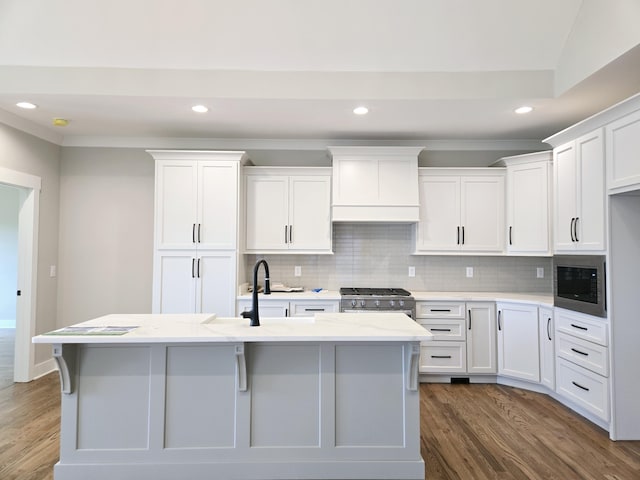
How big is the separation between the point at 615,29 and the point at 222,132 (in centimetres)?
355

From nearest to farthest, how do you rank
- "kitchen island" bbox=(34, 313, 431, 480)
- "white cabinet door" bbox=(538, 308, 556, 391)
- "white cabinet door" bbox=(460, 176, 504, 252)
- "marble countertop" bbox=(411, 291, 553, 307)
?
"kitchen island" bbox=(34, 313, 431, 480), "white cabinet door" bbox=(538, 308, 556, 391), "marble countertop" bbox=(411, 291, 553, 307), "white cabinet door" bbox=(460, 176, 504, 252)

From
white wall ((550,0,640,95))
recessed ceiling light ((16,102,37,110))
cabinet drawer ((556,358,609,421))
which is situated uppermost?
white wall ((550,0,640,95))

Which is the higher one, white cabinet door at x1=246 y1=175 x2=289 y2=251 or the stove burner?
white cabinet door at x1=246 y1=175 x2=289 y2=251

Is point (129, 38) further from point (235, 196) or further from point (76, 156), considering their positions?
point (76, 156)

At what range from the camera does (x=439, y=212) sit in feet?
14.3

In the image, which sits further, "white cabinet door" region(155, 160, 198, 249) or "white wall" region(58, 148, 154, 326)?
"white wall" region(58, 148, 154, 326)

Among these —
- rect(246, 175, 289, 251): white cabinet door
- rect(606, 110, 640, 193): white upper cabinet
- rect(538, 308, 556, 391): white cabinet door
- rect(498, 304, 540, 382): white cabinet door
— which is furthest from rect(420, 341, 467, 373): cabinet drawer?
rect(606, 110, 640, 193): white upper cabinet

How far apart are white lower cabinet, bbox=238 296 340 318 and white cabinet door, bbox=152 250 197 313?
0.55 meters

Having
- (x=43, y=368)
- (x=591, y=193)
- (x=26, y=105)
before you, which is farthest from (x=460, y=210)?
(x=43, y=368)

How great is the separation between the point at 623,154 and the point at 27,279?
560 cm

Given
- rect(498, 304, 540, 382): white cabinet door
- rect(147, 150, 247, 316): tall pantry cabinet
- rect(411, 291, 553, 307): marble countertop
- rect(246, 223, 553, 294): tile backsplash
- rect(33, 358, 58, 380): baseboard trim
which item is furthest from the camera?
rect(246, 223, 553, 294): tile backsplash

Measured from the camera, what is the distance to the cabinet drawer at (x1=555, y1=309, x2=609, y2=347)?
9.66 ft

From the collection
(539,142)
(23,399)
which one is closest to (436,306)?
(539,142)

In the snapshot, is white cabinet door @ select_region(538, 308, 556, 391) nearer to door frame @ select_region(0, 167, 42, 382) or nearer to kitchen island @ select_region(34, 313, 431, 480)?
kitchen island @ select_region(34, 313, 431, 480)
